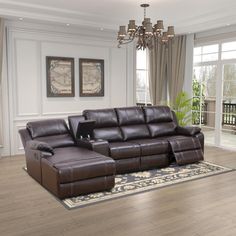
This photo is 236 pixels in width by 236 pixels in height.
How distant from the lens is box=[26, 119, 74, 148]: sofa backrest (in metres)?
4.33

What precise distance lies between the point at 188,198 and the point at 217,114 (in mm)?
3535

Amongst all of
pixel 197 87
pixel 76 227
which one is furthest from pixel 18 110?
pixel 197 87

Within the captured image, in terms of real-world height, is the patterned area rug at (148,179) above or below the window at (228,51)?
below

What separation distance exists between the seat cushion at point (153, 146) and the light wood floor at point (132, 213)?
0.88 metres

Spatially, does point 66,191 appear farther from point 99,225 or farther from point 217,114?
point 217,114

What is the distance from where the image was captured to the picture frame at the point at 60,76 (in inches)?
235

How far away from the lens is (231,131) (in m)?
6.20

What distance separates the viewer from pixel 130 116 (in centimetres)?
517

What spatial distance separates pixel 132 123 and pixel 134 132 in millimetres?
202

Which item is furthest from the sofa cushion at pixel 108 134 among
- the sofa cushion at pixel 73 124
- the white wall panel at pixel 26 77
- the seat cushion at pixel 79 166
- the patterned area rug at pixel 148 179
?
the white wall panel at pixel 26 77

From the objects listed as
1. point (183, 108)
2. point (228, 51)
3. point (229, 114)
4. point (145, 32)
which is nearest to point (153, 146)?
point (145, 32)

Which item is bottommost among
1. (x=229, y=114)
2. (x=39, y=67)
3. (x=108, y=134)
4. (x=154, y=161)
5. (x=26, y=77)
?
(x=154, y=161)

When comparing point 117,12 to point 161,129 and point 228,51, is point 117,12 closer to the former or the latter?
point 161,129

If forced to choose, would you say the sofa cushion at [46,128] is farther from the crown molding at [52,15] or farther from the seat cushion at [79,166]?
the crown molding at [52,15]
